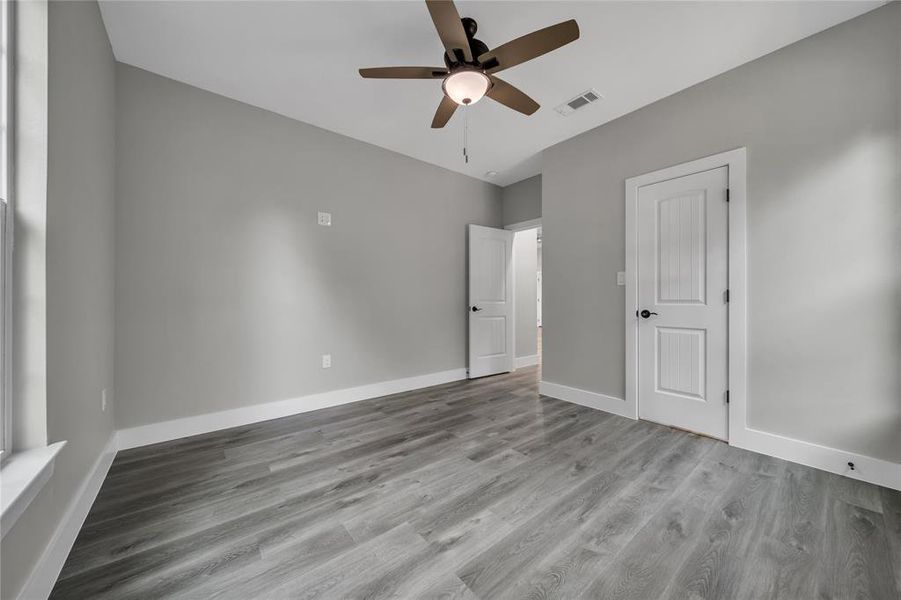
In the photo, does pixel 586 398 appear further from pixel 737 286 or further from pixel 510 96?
pixel 510 96

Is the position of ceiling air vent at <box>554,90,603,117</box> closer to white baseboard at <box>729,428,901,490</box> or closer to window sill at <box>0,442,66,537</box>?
white baseboard at <box>729,428,901,490</box>

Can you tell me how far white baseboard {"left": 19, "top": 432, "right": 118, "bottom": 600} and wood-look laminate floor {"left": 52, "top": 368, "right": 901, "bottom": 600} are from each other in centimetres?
5

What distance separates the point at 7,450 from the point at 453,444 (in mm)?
2084

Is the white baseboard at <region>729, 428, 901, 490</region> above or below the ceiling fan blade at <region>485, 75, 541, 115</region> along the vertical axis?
below

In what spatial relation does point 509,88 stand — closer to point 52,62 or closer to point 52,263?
point 52,62

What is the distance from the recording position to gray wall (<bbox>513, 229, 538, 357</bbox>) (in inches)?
207

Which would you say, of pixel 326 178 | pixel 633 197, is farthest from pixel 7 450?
pixel 633 197

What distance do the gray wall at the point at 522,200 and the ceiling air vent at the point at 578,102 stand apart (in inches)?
61.7

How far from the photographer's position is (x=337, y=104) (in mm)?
2910

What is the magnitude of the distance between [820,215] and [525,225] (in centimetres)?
299

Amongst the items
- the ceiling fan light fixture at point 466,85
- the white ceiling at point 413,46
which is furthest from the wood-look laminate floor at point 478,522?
the white ceiling at point 413,46

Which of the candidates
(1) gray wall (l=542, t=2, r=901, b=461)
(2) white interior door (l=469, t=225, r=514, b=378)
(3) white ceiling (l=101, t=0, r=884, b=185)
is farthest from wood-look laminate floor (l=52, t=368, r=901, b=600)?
(3) white ceiling (l=101, t=0, r=884, b=185)

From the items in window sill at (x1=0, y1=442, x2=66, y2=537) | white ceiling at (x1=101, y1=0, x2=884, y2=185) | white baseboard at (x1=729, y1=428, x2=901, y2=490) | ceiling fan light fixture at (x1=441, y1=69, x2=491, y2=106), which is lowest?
white baseboard at (x1=729, y1=428, x2=901, y2=490)

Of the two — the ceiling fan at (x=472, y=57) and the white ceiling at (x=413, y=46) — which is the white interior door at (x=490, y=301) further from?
the ceiling fan at (x=472, y=57)
